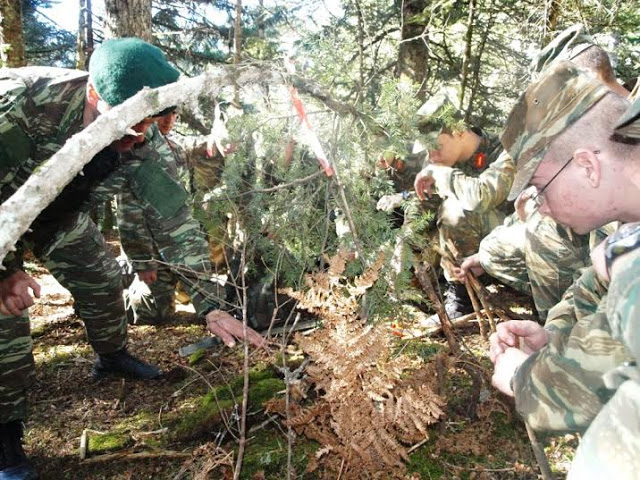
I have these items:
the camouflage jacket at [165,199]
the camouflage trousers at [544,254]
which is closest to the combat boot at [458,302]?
the camouflage trousers at [544,254]

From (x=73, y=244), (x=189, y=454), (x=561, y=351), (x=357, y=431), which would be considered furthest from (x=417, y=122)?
(x=73, y=244)

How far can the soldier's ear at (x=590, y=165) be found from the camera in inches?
62.5

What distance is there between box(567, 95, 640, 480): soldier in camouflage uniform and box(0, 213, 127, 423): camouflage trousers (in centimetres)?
312

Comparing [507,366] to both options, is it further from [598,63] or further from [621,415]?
[598,63]

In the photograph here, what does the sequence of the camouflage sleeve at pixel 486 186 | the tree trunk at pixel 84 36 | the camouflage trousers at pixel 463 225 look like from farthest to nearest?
the tree trunk at pixel 84 36 → the camouflage trousers at pixel 463 225 → the camouflage sleeve at pixel 486 186

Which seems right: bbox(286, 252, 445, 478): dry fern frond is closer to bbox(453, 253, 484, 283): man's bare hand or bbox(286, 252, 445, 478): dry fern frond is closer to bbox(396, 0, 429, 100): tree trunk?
bbox(453, 253, 484, 283): man's bare hand

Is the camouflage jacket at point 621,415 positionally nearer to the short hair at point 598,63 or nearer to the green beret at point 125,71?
the green beret at point 125,71

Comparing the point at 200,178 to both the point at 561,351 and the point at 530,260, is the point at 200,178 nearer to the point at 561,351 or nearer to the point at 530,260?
the point at 530,260

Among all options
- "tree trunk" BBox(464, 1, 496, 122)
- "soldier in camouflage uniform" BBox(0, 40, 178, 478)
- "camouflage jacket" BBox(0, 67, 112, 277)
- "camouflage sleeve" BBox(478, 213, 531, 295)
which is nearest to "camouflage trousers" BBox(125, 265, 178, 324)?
"soldier in camouflage uniform" BBox(0, 40, 178, 478)

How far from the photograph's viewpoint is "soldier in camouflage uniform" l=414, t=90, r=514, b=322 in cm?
391

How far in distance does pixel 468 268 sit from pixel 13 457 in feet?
12.2

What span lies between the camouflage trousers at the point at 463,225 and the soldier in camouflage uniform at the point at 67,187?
2.90m

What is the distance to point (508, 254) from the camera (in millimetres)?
4012

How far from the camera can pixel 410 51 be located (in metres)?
6.93
